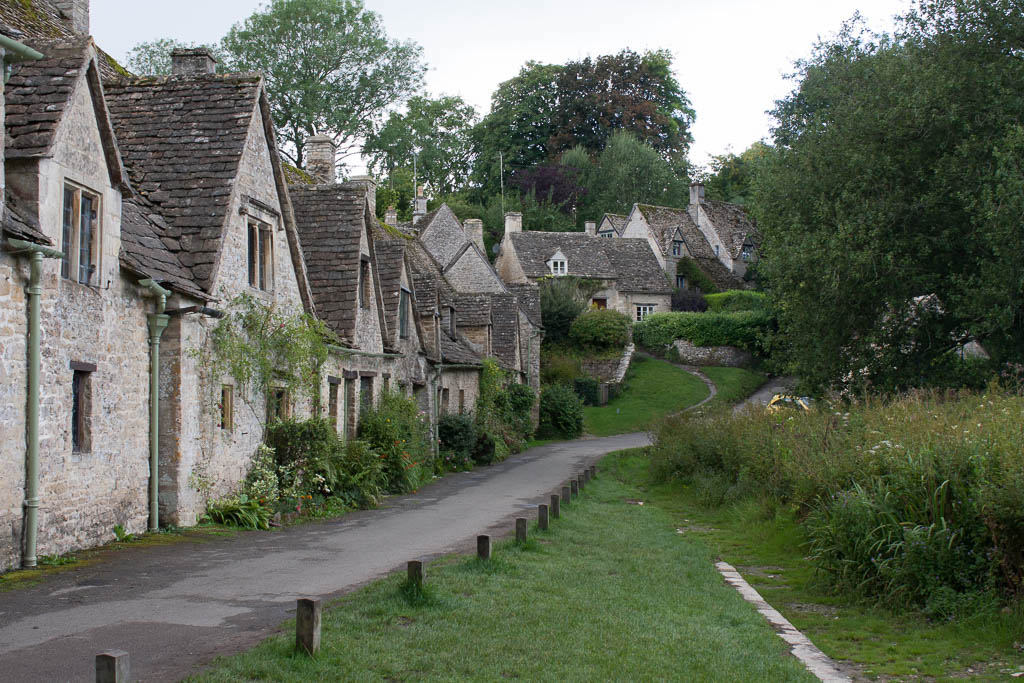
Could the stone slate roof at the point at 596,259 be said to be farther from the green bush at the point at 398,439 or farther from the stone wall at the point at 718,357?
the green bush at the point at 398,439

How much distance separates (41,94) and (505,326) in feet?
106

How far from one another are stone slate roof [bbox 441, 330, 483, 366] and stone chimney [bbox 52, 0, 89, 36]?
15.6m

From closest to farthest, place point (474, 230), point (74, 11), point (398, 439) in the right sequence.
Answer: point (74, 11)
point (398, 439)
point (474, 230)

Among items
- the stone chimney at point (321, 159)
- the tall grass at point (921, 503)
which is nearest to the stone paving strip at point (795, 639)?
the tall grass at point (921, 503)

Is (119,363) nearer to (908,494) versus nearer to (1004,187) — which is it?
(908,494)

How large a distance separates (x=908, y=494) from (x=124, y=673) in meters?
8.57

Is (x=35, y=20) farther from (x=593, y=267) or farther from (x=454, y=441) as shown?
(x=593, y=267)

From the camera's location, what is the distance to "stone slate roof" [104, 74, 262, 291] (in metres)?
15.5

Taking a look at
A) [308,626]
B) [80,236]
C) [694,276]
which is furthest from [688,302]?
[308,626]

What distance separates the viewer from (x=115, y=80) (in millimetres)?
17766

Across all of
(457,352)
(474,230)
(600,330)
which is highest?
(474,230)

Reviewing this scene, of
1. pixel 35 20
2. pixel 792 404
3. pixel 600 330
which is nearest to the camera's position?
pixel 35 20

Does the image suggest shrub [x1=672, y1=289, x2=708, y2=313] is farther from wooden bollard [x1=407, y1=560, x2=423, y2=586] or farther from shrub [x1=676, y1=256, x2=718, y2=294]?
wooden bollard [x1=407, y1=560, x2=423, y2=586]

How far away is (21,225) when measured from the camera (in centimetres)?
1038
